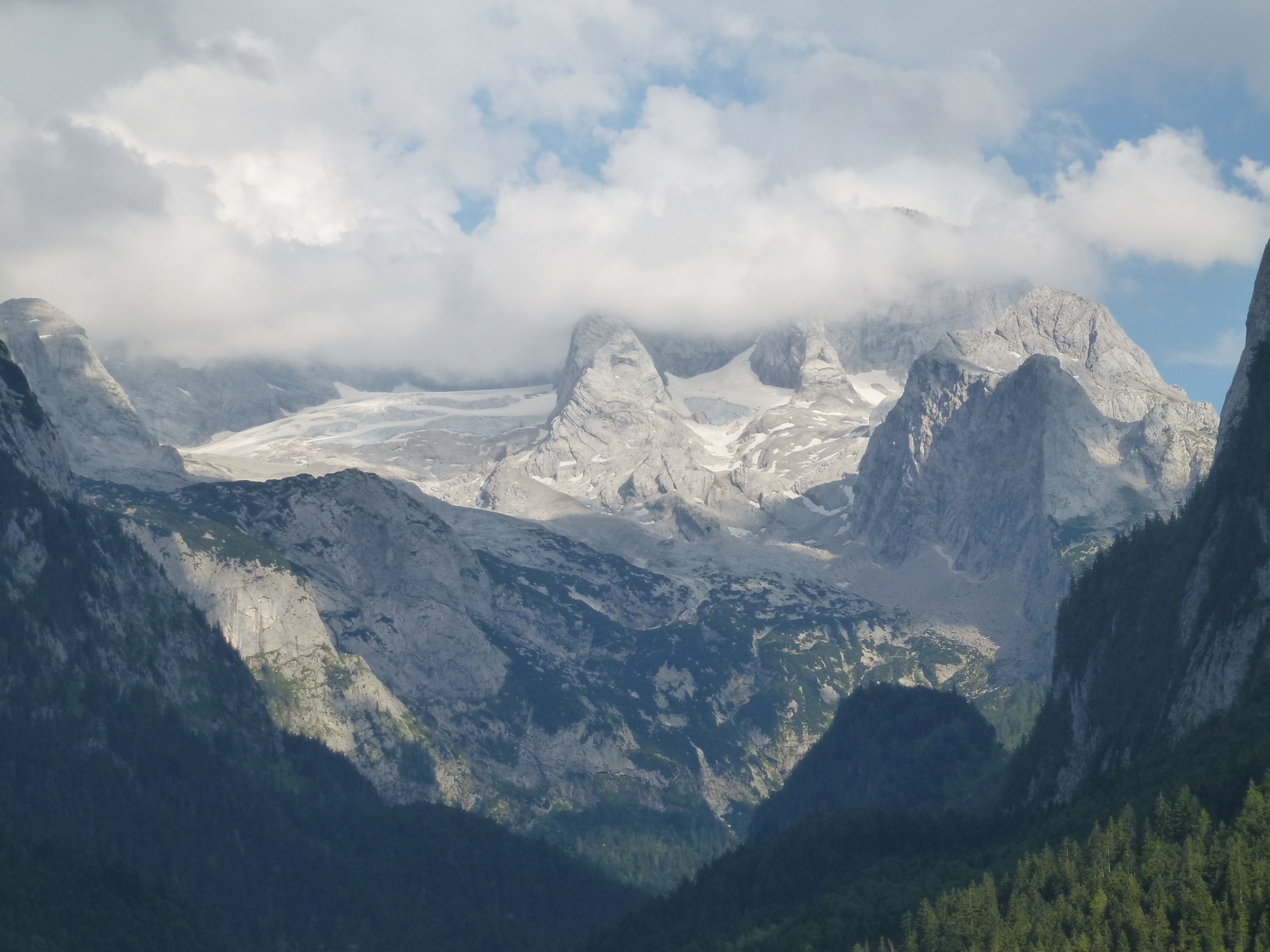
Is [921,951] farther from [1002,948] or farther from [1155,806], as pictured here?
[1155,806]

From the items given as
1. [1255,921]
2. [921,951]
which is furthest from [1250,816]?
[921,951]

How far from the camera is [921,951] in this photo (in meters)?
189

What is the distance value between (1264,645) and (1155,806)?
1151 inches

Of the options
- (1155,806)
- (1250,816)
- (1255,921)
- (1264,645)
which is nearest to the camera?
(1255,921)

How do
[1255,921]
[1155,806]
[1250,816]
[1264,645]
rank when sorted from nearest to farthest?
[1255,921], [1250,816], [1155,806], [1264,645]

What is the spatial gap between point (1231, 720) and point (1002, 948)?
44927 mm

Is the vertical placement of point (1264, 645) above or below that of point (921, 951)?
above

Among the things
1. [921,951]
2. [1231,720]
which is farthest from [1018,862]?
[1231,720]

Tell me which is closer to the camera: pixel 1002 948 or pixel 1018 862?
pixel 1002 948

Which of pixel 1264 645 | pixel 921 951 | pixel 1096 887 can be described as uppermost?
pixel 1264 645

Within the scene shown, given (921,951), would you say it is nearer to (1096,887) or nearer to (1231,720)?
(1096,887)

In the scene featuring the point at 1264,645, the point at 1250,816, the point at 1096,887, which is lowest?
the point at 1096,887

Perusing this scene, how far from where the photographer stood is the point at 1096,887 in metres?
175

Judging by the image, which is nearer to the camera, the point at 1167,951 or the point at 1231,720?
the point at 1167,951
